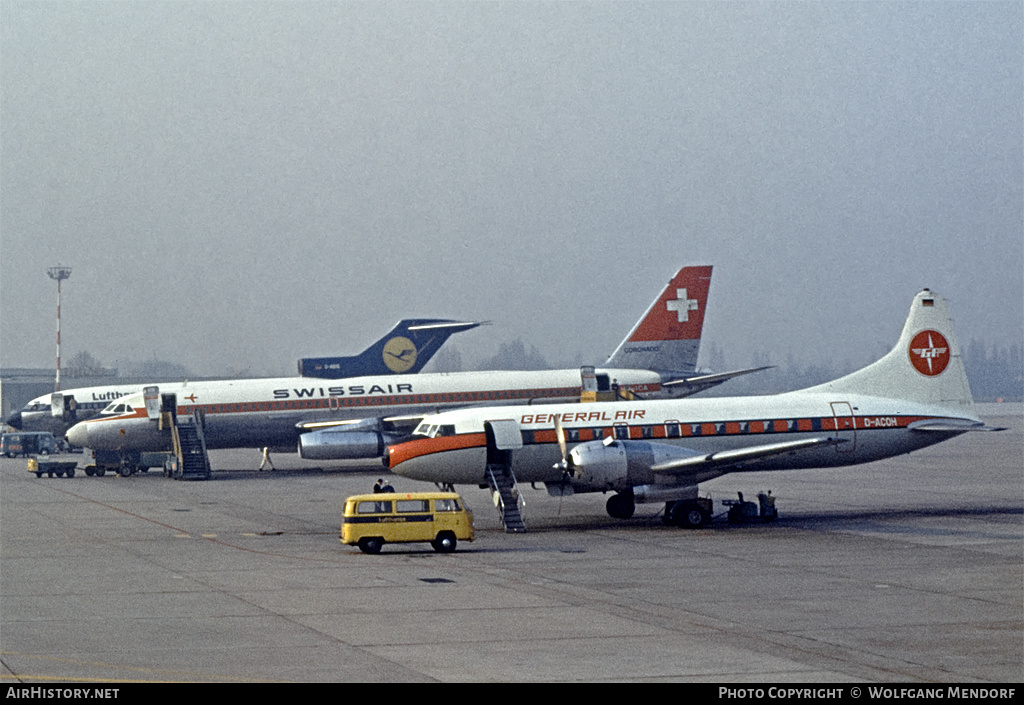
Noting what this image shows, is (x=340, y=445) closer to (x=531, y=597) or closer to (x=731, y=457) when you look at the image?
(x=731, y=457)

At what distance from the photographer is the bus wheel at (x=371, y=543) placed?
34719mm

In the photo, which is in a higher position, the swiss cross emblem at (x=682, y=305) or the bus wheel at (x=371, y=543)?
the swiss cross emblem at (x=682, y=305)

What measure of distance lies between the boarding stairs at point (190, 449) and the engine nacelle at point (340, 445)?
567cm

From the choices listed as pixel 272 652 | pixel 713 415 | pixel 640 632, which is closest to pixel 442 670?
pixel 272 652

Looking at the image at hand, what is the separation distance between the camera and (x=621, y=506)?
143 ft

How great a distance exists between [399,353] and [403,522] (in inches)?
2547

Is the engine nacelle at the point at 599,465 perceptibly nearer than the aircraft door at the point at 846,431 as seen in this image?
Yes

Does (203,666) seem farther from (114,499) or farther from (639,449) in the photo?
(114,499)

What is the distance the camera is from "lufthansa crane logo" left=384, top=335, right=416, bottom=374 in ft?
324

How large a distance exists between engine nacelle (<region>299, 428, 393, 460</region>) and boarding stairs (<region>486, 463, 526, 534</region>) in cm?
2466

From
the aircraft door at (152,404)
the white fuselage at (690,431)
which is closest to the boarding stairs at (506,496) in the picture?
the white fuselage at (690,431)

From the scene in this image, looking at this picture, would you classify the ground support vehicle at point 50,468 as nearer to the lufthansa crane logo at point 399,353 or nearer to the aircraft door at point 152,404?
the aircraft door at point 152,404

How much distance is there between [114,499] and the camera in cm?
5475

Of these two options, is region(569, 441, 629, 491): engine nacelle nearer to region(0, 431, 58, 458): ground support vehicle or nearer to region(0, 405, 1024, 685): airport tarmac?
region(0, 405, 1024, 685): airport tarmac
